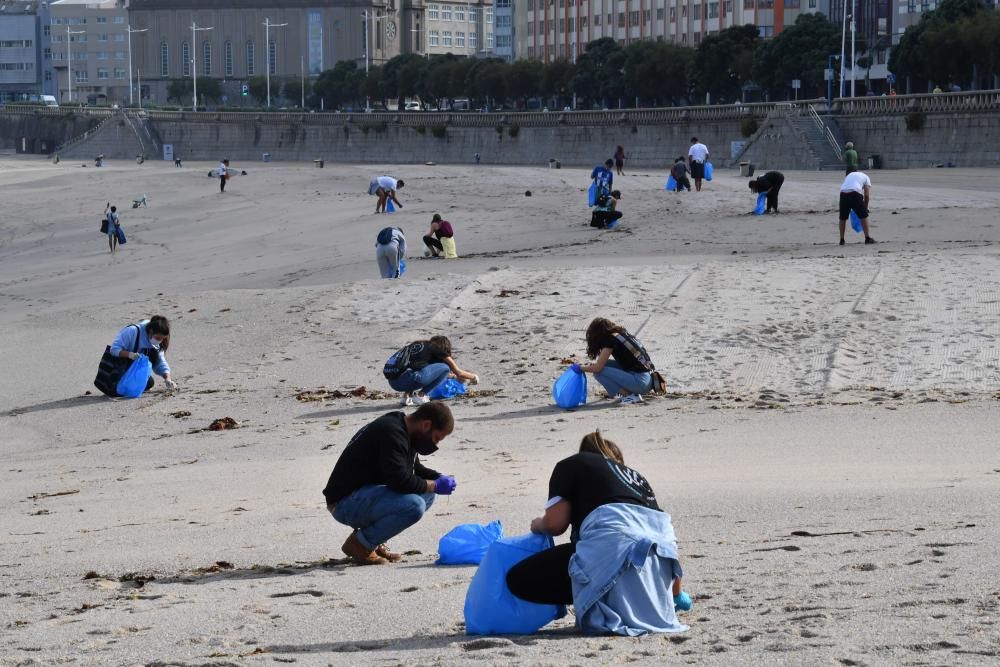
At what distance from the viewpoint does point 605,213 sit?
28.1 meters

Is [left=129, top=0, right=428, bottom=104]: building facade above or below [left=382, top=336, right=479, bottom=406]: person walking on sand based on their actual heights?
above

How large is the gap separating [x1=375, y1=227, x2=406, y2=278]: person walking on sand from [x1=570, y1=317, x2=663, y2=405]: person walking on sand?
26.4 feet

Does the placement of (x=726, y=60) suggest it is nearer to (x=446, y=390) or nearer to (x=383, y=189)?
(x=383, y=189)

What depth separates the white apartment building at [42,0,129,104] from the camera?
154 metres

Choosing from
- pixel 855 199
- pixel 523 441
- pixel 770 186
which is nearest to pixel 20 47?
pixel 770 186

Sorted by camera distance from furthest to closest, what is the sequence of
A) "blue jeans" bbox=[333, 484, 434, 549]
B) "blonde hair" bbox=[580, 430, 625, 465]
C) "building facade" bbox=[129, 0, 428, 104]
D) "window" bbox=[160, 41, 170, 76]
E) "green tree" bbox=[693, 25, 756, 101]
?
"window" bbox=[160, 41, 170, 76]
"building facade" bbox=[129, 0, 428, 104]
"green tree" bbox=[693, 25, 756, 101]
"blue jeans" bbox=[333, 484, 434, 549]
"blonde hair" bbox=[580, 430, 625, 465]

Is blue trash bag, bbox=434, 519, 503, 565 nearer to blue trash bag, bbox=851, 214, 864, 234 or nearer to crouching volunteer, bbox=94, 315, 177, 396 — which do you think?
crouching volunteer, bbox=94, 315, 177, 396

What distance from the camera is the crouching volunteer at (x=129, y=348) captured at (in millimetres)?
13836

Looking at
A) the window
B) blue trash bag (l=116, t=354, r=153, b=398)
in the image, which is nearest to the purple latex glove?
blue trash bag (l=116, t=354, r=153, b=398)

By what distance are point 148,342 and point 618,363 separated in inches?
187

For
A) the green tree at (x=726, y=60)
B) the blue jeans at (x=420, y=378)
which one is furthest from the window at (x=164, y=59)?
the blue jeans at (x=420, y=378)

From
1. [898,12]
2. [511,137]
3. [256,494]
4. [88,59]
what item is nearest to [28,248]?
[256,494]

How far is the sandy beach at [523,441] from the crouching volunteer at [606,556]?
164mm

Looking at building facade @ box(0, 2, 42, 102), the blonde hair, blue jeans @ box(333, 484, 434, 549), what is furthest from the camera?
building facade @ box(0, 2, 42, 102)
